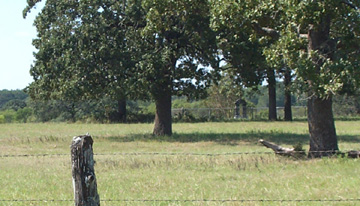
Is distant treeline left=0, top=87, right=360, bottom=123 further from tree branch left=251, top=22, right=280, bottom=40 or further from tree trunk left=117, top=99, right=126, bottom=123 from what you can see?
tree branch left=251, top=22, right=280, bottom=40

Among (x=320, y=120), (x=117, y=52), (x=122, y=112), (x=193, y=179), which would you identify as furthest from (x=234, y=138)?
(x=122, y=112)

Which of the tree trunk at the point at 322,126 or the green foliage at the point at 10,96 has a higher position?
the green foliage at the point at 10,96

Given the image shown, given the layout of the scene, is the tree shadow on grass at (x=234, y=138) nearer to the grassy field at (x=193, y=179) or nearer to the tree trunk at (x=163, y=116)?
the tree trunk at (x=163, y=116)

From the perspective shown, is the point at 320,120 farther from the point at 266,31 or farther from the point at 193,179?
the point at 193,179

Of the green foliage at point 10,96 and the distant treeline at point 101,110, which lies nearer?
the distant treeline at point 101,110

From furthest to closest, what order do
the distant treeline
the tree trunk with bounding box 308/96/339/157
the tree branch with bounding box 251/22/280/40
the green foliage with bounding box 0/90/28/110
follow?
the green foliage with bounding box 0/90/28/110, the distant treeline, the tree branch with bounding box 251/22/280/40, the tree trunk with bounding box 308/96/339/157

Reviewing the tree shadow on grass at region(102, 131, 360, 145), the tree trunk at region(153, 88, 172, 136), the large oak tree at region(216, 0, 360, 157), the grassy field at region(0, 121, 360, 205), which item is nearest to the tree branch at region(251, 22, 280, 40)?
the large oak tree at region(216, 0, 360, 157)

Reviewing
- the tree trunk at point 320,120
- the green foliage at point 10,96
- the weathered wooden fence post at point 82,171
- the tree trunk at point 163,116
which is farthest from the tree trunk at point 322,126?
the green foliage at point 10,96

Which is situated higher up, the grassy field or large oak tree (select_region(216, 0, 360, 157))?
large oak tree (select_region(216, 0, 360, 157))

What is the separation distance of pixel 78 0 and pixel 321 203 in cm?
1875

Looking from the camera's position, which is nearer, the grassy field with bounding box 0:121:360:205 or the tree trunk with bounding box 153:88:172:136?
the grassy field with bounding box 0:121:360:205

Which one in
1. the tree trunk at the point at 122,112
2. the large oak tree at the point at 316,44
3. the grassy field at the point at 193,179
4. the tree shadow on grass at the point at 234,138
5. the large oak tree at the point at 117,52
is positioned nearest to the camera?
the grassy field at the point at 193,179

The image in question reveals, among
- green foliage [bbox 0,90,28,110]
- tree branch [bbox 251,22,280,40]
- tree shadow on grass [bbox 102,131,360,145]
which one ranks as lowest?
tree shadow on grass [bbox 102,131,360,145]

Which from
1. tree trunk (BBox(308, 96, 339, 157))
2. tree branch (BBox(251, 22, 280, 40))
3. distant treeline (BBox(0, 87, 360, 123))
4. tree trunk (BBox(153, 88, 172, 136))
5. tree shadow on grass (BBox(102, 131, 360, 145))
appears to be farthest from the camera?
distant treeline (BBox(0, 87, 360, 123))
